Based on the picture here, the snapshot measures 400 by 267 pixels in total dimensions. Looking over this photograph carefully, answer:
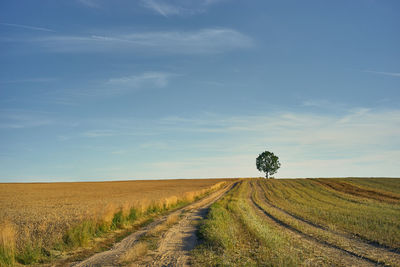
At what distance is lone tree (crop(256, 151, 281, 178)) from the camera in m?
116

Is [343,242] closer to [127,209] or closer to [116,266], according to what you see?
[116,266]

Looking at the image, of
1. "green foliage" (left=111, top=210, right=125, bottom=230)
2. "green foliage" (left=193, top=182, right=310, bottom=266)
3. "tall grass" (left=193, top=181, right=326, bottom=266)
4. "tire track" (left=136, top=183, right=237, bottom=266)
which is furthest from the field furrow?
"green foliage" (left=111, top=210, right=125, bottom=230)

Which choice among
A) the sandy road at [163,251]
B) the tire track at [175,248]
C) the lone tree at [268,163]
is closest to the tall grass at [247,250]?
the tire track at [175,248]

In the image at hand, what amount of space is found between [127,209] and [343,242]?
13543 millimetres

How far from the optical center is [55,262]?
1007cm

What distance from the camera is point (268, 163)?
117 meters

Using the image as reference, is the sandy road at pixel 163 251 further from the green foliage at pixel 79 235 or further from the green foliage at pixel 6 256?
the green foliage at pixel 6 256

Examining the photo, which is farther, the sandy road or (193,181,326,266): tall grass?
the sandy road

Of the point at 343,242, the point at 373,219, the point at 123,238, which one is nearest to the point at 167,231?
the point at 123,238

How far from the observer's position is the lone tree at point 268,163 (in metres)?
116

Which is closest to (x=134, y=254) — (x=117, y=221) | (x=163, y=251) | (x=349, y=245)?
(x=163, y=251)

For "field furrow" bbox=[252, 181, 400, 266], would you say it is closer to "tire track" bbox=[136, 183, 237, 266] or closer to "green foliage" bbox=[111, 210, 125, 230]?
"tire track" bbox=[136, 183, 237, 266]

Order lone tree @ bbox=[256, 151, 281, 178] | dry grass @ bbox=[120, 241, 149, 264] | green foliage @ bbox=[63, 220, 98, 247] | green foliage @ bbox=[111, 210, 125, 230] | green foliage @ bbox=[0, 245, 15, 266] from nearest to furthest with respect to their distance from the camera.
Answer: green foliage @ bbox=[0, 245, 15, 266] → dry grass @ bbox=[120, 241, 149, 264] → green foliage @ bbox=[63, 220, 98, 247] → green foliage @ bbox=[111, 210, 125, 230] → lone tree @ bbox=[256, 151, 281, 178]

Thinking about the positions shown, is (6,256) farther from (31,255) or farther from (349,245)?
(349,245)
